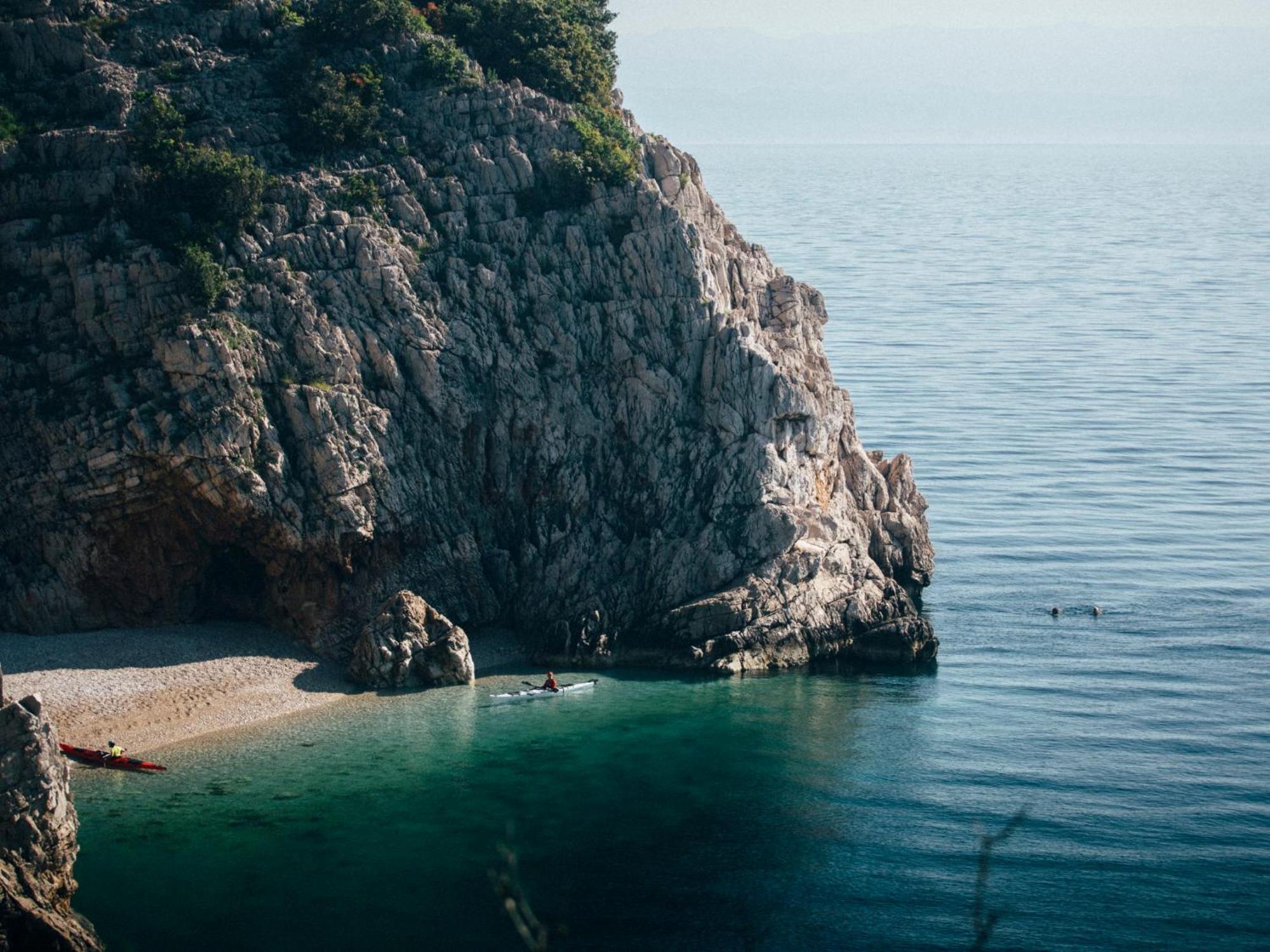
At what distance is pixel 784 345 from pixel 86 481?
35.1 m

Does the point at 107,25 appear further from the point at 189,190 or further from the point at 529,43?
the point at 529,43

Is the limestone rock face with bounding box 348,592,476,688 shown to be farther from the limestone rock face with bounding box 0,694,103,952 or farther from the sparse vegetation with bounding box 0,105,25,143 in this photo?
the sparse vegetation with bounding box 0,105,25,143

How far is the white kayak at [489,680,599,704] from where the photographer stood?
66.1 metres

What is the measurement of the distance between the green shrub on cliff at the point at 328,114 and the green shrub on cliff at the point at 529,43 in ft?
28.6

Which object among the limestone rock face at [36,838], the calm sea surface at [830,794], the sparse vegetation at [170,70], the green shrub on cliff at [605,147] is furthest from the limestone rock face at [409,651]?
the sparse vegetation at [170,70]

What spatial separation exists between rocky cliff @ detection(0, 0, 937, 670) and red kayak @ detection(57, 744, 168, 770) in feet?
32.4

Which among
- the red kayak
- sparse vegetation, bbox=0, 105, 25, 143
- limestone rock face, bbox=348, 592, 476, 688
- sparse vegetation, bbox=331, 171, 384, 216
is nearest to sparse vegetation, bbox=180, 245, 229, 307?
sparse vegetation, bbox=331, 171, 384, 216

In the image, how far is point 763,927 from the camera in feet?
153

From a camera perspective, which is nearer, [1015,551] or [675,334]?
[675,334]

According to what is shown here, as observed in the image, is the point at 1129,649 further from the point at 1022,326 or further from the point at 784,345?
the point at 1022,326

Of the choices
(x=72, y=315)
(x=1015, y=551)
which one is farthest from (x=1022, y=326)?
(x=72, y=315)

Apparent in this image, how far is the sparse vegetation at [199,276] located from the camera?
219 feet

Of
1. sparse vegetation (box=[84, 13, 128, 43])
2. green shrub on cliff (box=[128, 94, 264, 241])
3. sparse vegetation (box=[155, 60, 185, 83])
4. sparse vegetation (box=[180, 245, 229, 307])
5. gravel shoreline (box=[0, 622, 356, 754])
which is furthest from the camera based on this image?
sparse vegetation (box=[84, 13, 128, 43])

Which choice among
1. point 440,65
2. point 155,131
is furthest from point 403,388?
point 440,65
